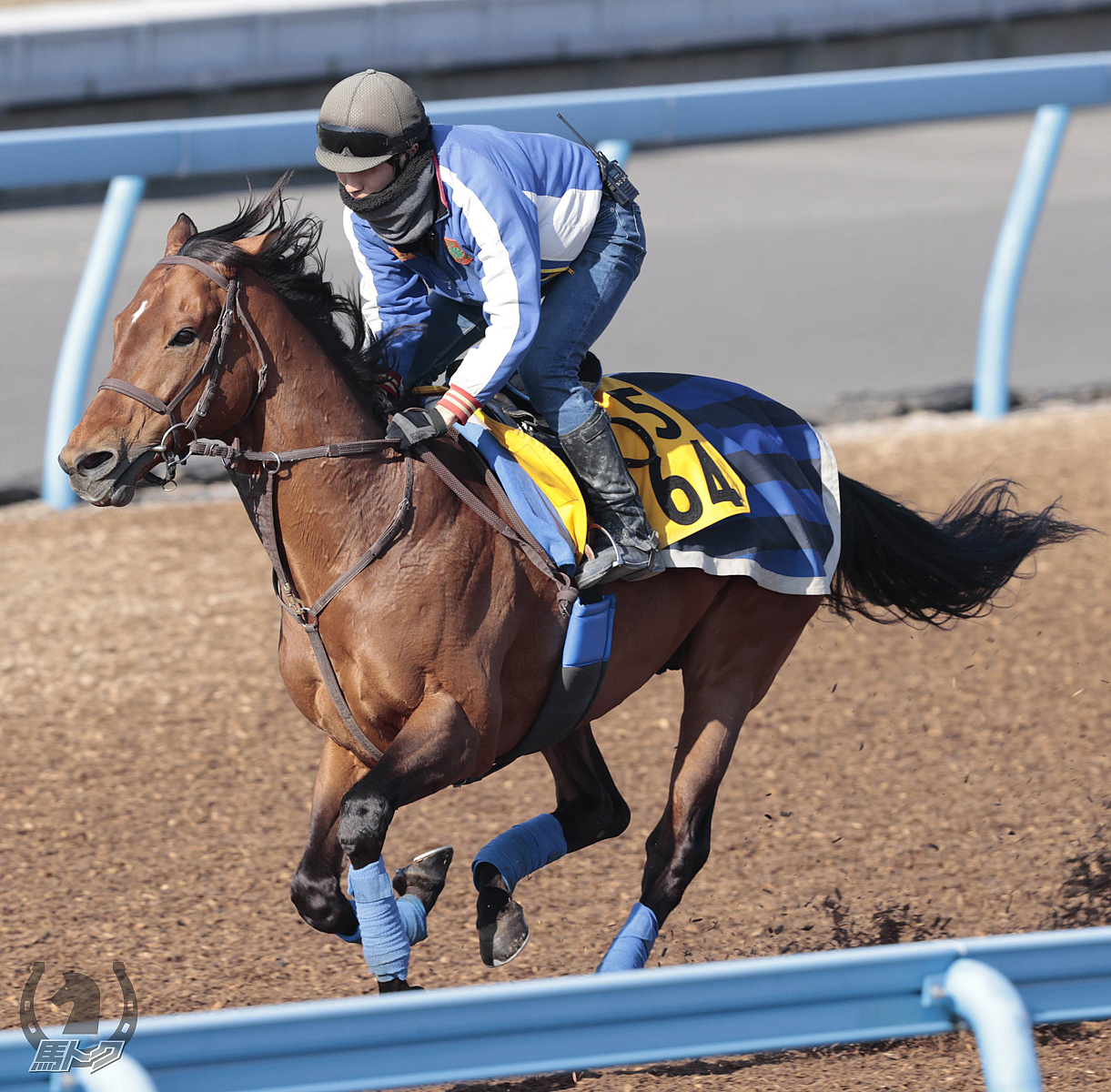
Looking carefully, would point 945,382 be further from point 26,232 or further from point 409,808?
point 26,232

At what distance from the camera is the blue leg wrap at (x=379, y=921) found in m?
3.22

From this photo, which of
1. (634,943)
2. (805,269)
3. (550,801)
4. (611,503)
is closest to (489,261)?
(611,503)

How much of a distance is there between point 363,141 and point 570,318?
0.63m

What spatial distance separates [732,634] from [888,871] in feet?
3.21

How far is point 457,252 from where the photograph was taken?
3402 mm

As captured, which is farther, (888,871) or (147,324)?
(888,871)

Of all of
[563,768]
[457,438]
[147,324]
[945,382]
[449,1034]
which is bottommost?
[945,382]

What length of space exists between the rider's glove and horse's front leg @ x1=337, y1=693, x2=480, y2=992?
Answer: 1.74 ft

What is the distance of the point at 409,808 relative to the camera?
16.4 feet

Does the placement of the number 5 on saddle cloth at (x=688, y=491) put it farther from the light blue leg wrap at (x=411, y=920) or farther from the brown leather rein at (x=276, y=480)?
the light blue leg wrap at (x=411, y=920)

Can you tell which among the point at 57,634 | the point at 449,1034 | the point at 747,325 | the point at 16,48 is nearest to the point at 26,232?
the point at 16,48

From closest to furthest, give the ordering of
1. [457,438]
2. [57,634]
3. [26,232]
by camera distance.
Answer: [457,438] → [57,634] → [26,232]

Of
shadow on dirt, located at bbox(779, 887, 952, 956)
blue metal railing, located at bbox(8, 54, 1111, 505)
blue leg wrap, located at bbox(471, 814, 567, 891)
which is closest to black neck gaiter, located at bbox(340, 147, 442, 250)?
blue leg wrap, located at bbox(471, 814, 567, 891)

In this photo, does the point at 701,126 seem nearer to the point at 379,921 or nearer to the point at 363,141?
the point at 363,141
